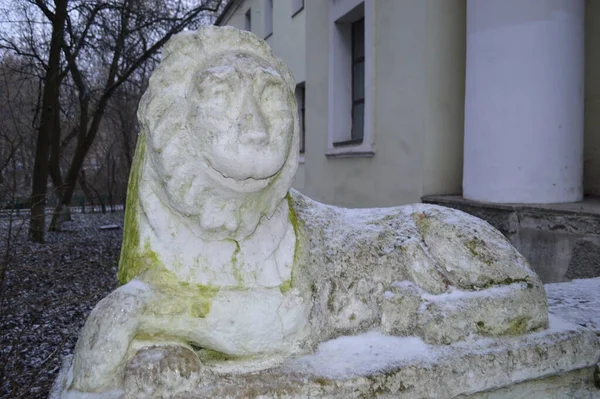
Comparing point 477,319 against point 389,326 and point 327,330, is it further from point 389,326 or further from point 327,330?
point 327,330

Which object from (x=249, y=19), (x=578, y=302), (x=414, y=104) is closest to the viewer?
(x=578, y=302)

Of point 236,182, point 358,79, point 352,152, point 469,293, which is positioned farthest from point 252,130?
point 358,79

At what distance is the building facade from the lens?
382cm

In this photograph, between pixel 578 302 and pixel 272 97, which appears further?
pixel 578 302

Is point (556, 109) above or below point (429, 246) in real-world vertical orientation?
above

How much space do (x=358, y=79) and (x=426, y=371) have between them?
5640 mm

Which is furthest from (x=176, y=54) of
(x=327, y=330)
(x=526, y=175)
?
(x=526, y=175)

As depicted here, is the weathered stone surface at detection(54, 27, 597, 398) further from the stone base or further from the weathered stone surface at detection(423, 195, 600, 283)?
the weathered stone surface at detection(423, 195, 600, 283)

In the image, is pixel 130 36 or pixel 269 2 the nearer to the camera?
pixel 130 36

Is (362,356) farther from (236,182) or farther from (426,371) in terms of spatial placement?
(236,182)

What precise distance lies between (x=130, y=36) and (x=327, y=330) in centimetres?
755

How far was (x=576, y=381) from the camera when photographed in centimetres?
179

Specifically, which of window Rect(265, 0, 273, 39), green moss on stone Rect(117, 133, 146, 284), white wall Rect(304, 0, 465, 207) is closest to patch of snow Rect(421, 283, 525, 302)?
green moss on stone Rect(117, 133, 146, 284)

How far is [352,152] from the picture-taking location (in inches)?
245
